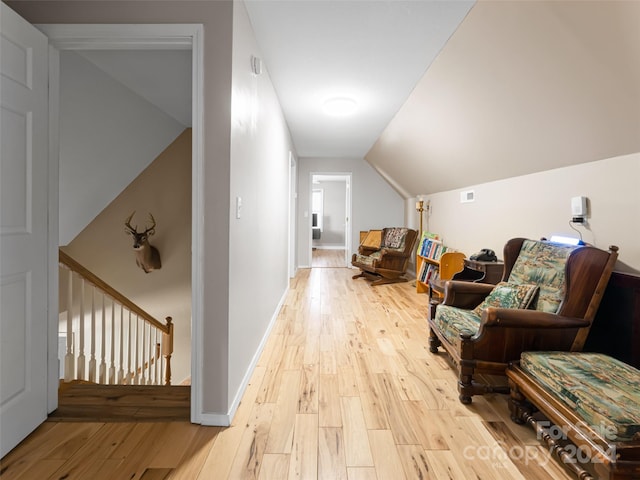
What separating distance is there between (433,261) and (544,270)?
8.17ft

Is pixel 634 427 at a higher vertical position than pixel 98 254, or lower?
lower

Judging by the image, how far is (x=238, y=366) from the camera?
1893 mm

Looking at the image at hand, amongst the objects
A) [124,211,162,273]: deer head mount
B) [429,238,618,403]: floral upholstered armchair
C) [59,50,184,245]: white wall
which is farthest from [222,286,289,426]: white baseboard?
[59,50,184,245]: white wall

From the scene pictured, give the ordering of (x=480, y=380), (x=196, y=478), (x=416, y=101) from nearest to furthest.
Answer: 1. (x=196, y=478)
2. (x=480, y=380)
3. (x=416, y=101)

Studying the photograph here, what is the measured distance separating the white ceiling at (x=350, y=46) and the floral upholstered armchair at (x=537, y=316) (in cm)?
163

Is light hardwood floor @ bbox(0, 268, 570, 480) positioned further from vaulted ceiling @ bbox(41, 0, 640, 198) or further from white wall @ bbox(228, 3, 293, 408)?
vaulted ceiling @ bbox(41, 0, 640, 198)

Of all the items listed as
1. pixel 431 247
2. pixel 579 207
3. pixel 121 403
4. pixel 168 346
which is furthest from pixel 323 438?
pixel 431 247

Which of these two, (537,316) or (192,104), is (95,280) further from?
(537,316)

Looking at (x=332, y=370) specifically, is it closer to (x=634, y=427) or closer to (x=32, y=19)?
(x=634, y=427)

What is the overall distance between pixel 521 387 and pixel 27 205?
2530 mm

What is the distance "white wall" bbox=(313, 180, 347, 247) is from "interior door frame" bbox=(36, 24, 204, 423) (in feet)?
29.3

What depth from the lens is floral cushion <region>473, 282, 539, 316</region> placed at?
6.47 ft

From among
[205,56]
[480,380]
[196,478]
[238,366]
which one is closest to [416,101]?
[205,56]

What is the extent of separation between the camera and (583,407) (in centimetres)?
125
